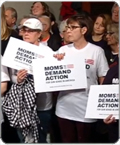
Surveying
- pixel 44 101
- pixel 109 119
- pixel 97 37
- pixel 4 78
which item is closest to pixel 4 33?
pixel 4 78

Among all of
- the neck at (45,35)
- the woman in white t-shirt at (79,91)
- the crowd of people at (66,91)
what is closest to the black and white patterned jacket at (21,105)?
the crowd of people at (66,91)

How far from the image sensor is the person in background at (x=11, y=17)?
2039 millimetres

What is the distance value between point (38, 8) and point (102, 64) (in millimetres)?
578

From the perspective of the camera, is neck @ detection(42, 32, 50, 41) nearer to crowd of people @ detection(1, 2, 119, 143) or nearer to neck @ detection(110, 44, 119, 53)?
crowd of people @ detection(1, 2, 119, 143)

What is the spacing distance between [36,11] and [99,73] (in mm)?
607

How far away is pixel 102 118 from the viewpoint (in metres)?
1.90

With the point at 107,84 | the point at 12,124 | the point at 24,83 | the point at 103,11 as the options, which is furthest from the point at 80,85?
the point at 103,11

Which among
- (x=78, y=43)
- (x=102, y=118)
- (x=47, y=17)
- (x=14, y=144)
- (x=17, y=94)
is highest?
(x=47, y=17)

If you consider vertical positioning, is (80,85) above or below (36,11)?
below

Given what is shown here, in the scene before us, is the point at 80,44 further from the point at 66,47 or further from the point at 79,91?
the point at 79,91

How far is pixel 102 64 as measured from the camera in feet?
6.43

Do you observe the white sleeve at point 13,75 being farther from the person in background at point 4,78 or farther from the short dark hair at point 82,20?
the short dark hair at point 82,20

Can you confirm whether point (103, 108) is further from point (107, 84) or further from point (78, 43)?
point (78, 43)

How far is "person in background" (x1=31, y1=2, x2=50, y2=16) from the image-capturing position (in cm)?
218
